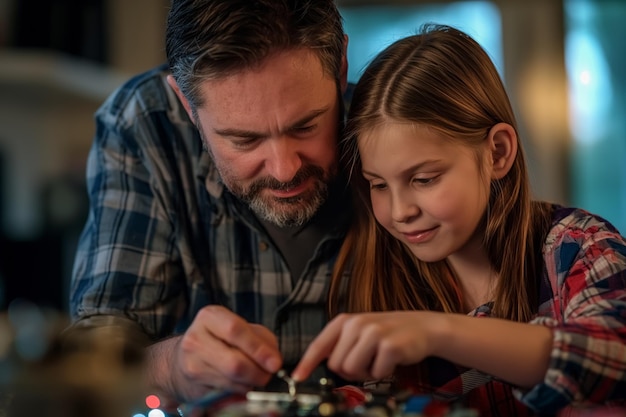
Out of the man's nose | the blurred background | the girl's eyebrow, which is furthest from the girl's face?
the blurred background

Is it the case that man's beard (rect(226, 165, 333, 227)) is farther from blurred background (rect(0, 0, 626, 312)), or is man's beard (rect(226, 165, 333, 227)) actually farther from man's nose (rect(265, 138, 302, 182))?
Result: blurred background (rect(0, 0, 626, 312))

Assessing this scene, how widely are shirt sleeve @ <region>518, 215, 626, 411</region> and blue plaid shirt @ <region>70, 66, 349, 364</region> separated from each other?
19.2 inches

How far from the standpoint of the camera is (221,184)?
143 cm

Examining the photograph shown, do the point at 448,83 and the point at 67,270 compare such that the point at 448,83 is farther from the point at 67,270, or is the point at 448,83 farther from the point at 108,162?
the point at 67,270

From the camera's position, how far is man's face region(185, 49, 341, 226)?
116 centimetres

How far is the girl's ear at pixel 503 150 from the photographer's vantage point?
118 centimetres

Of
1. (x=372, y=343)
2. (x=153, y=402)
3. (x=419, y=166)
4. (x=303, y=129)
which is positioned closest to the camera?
(x=372, y=343)

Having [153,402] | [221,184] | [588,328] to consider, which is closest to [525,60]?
[221,184]

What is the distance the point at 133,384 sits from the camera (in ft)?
2.19

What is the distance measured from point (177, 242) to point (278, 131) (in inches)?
14.8

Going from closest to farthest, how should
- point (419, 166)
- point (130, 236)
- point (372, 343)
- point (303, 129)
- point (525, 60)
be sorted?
point (372, 343) → point (419, 166) → point (303, 129) → point (130, 236) → point (525, 60)

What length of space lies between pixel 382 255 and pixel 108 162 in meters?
0.55

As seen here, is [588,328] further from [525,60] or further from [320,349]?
[525,60]

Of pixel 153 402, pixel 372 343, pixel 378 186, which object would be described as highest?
pixel 378 186
